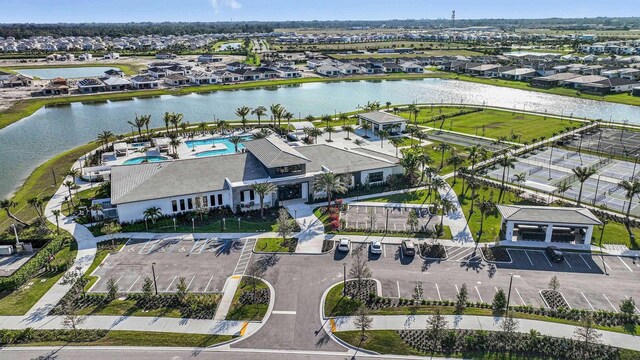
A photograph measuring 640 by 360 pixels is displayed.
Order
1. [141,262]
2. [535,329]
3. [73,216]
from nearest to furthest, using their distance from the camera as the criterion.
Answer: [535,329]
[141,262]
[73,216]

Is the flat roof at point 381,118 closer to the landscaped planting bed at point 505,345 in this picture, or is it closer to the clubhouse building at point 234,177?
the clubhouse building at point 234,177

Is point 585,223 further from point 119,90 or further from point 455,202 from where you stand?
point 119,90

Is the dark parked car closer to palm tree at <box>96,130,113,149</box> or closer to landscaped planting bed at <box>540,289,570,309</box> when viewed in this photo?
landscaped planting bed at <box>540,289,570,309</box>

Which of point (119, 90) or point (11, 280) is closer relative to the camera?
point (11, 280)

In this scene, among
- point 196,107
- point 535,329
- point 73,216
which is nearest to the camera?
point 535,329

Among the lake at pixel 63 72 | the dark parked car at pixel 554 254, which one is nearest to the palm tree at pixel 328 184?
the dark parked car at pixel 554 254

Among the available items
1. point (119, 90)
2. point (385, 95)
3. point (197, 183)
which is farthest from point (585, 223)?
point (119, 90)

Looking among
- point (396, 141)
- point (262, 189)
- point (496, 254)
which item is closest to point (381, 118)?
point (396, 141)
